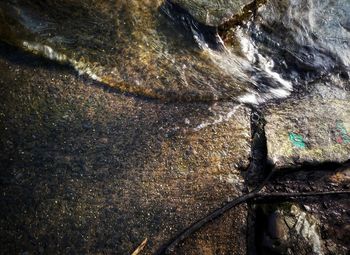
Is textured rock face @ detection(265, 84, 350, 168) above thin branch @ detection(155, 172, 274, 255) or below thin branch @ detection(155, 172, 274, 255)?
above

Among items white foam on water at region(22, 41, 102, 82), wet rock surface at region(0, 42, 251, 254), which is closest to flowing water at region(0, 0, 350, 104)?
white foam on water at region(22, 41, 102, 82)

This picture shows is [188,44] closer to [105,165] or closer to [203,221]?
[105,165]

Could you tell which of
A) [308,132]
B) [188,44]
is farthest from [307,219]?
[188,44]

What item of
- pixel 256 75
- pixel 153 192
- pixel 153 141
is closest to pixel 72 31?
pixel 153 141

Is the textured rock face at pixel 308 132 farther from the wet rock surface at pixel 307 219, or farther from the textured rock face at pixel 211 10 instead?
the textured rock face at pixel 211 10

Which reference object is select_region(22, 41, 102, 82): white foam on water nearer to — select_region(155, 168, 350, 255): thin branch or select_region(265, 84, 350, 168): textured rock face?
select_region(155, 168, 350, 255): thin branch

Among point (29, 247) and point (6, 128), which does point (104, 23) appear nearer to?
point (6, 128)

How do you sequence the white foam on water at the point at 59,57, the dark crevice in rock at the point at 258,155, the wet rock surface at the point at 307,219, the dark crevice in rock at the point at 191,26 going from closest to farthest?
the wet rock surface at the point at 307,219 < the dark crevice in rock at the point at 258,155 < the white foam on water at the point at 59,57 < the dark crevice in rock at the point at 191,26

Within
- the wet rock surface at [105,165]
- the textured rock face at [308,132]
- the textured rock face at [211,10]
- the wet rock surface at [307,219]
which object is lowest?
the wet rock surface at [105,165]

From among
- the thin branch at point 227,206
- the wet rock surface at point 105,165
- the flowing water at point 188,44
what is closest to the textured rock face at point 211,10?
the flowing water at point 188,44
